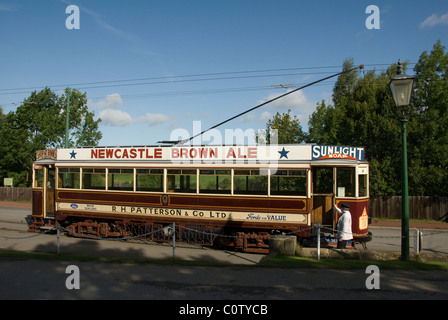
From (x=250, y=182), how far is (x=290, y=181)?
131 cm

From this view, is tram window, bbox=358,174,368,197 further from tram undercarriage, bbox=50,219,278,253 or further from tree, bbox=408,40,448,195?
tree, bbox=408,40,448,195

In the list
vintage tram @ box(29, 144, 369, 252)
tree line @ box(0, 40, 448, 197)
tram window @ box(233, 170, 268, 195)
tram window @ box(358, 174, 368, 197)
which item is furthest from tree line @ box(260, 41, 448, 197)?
tram window @ box(233, 170, 268, 195)

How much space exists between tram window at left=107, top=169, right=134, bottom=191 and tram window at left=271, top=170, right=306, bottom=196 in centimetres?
537

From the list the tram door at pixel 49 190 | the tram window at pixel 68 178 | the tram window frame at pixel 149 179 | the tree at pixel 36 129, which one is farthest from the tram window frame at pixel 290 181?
the tree at pixel 36 129

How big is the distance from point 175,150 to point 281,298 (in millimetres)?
7917

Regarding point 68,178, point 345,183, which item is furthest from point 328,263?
point 68,178

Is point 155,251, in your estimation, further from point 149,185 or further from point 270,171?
point 270,171

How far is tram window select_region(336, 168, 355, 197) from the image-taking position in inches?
470

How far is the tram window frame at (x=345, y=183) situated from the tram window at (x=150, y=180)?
614cm

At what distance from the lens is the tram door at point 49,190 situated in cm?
1566

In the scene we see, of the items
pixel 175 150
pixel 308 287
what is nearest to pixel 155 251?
pixel 175 150

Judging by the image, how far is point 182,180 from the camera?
525 inches

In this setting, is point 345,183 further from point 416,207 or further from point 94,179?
point 416,207

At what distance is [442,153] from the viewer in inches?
886
